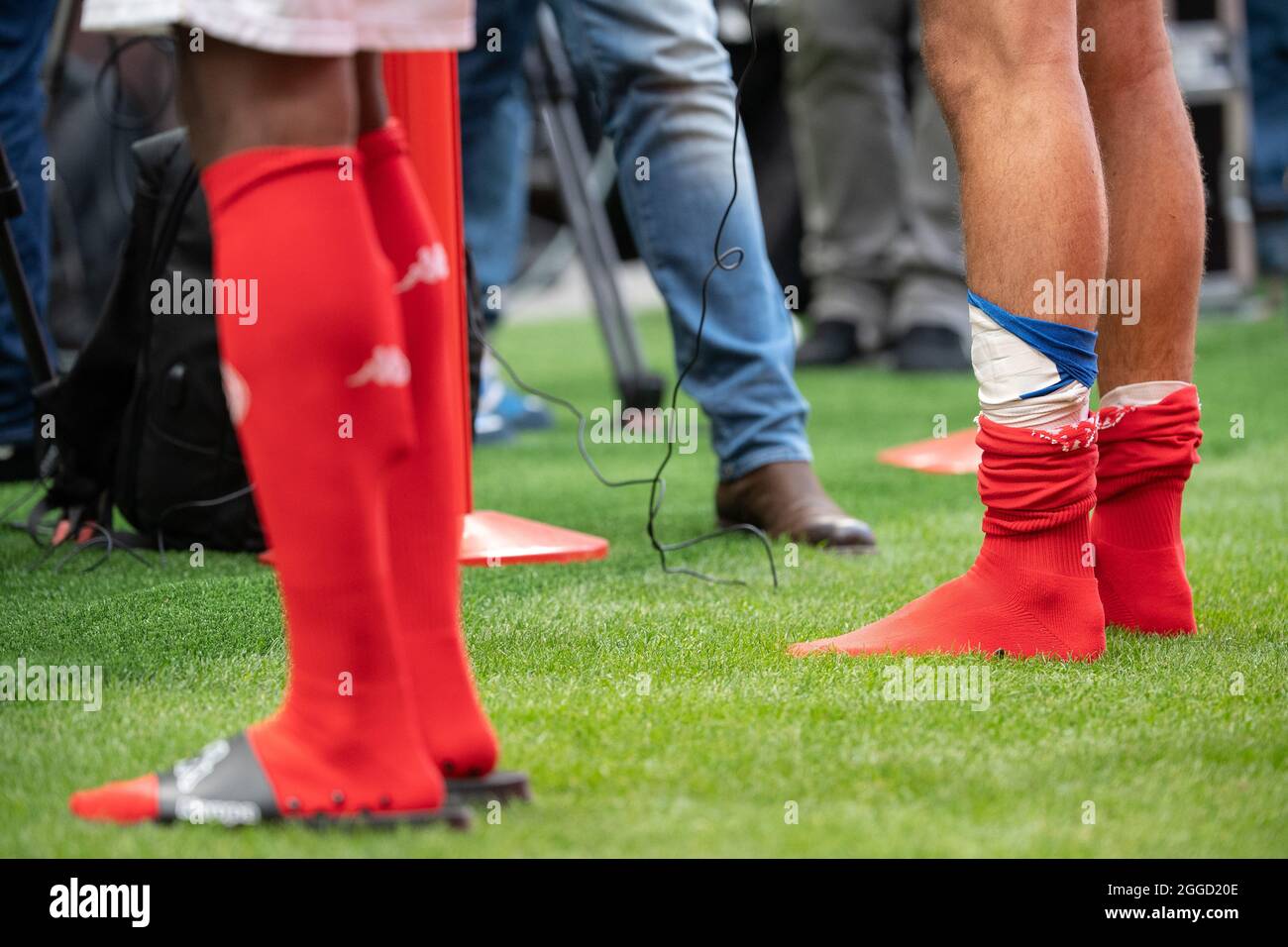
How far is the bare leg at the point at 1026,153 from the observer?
1.33 metres

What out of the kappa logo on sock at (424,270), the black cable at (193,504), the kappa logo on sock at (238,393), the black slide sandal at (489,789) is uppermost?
the kappa logo on sock at (424,270)

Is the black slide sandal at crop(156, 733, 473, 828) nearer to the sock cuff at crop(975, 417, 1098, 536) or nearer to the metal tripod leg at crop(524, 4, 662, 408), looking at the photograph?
the sock cuff at crop(975, 417, 1098, 536)

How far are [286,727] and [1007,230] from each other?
74 centimetres

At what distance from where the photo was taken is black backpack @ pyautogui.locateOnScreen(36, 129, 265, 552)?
6.15ft

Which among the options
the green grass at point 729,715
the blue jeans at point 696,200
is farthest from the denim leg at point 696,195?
the green grass at point 729,715

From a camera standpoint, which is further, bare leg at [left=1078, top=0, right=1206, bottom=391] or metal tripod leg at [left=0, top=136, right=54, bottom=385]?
metal tripod leg at [left=0, top=136, right=54, bottom=385]

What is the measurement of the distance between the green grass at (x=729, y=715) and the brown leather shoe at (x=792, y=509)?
39mm

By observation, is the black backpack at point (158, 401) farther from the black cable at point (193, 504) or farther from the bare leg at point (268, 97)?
the bare leg at point (268, 97)

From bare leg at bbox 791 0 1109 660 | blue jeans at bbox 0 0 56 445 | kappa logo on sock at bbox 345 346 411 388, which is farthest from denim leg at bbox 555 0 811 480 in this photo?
kappa logo on sock at bbox 345 346 411 388

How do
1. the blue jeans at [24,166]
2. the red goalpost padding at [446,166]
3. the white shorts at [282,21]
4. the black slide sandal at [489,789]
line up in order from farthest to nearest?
the blue jeans at [24,166] → the red goalpost padding at [446,166] → the black slide sandal at [489,789] → the white shorts at [282,21]

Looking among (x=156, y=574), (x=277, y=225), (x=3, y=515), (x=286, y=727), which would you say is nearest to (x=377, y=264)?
(x=277, y=225)

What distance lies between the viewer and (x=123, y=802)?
94 centimetres

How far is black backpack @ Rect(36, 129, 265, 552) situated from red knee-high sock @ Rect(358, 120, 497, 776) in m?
0.95

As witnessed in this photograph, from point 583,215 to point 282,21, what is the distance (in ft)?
8.31
